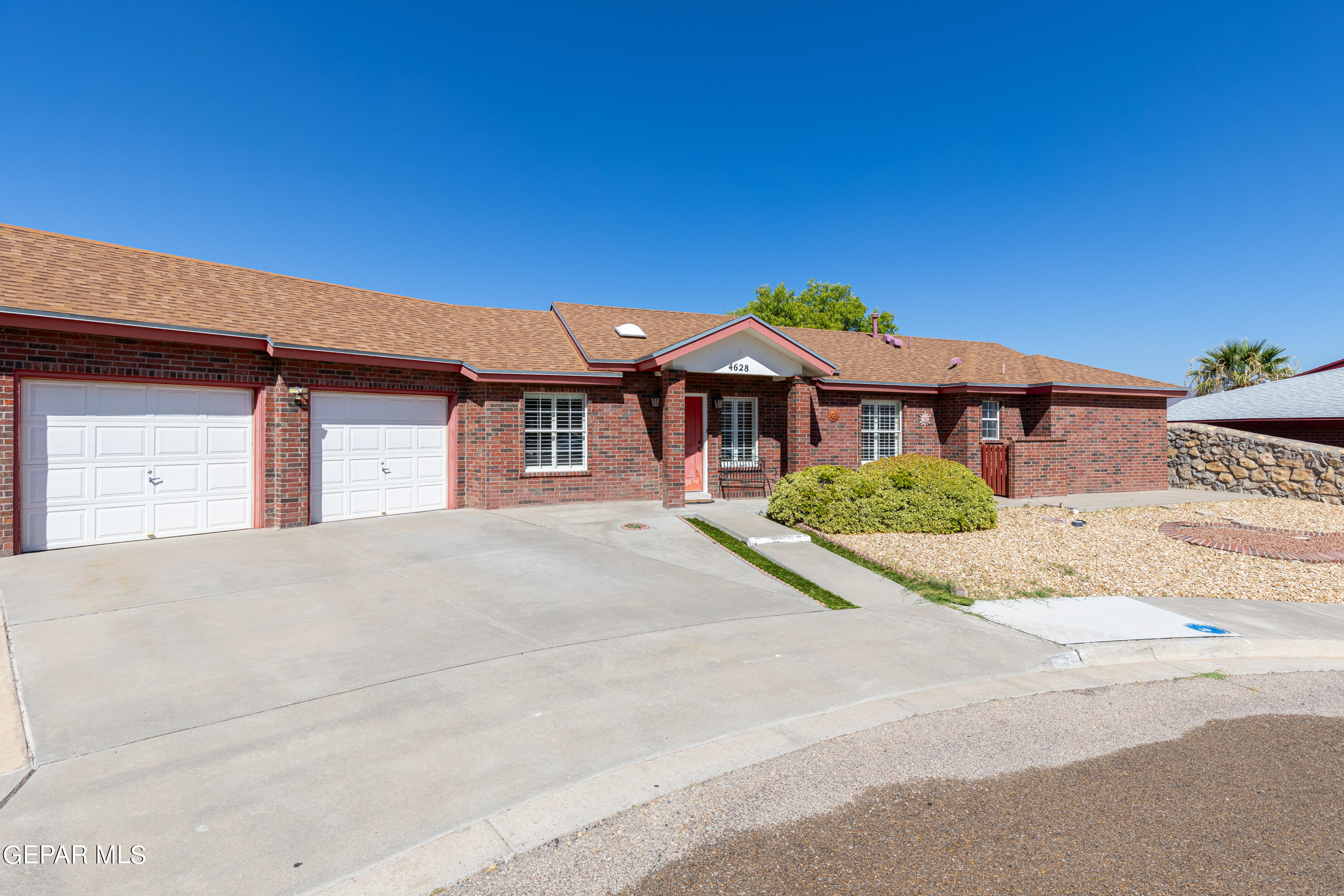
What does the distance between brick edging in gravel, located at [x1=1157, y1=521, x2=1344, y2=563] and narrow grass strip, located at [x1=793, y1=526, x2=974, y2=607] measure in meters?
5.68

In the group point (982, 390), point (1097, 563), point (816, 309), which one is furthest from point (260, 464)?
point (816, 309)

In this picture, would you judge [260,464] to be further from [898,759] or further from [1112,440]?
[1112,440]

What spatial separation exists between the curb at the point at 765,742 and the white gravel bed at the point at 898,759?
83 mm

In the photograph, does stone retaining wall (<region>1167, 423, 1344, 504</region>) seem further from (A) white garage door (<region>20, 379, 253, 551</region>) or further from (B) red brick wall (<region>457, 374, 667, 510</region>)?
(A) white garage door (<region>20, 379, 253, 551</region>)

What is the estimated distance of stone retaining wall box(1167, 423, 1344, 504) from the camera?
16.9m

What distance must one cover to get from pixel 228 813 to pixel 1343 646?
30.5 ft

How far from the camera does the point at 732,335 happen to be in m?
14.8

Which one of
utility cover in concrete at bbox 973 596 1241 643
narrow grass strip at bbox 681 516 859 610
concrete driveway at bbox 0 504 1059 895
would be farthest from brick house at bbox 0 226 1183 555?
utility cover in concrete at bbox 973 596 1241 643

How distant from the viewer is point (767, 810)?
11.7 feet

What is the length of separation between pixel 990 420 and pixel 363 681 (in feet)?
58.0

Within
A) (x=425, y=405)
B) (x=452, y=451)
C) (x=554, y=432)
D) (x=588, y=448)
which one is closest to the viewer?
(x=425, y=405)

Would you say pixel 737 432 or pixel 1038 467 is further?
pixel 1038 467

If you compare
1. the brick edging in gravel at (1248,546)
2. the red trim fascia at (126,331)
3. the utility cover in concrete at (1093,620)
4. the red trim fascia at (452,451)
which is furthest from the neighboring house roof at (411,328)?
the utility cover in concrete at (1093,620)

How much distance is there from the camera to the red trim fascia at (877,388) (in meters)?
17.0
